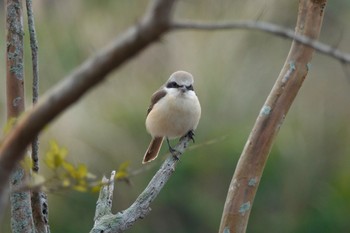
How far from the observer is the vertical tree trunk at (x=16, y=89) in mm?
1818

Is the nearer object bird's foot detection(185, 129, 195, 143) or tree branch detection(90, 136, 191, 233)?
tree branch detection(90, 136, 191, 233)

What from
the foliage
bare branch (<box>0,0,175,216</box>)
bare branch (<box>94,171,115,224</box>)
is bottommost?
bare branch (<box>0,0,175,216</box>)

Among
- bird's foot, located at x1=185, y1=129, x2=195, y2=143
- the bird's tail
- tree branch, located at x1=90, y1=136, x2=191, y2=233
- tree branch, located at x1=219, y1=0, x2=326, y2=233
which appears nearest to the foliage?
tree branch, located at x1=90, y1=136, x2=191, y2=233

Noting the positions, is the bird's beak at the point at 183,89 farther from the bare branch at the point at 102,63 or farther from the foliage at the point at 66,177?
the bare branch at the point at 102,63

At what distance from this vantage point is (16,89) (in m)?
1.89

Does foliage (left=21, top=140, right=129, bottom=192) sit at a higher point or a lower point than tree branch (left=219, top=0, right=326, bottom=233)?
lower

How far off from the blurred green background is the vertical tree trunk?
10.5ft

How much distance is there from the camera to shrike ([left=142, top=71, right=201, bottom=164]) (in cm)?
329

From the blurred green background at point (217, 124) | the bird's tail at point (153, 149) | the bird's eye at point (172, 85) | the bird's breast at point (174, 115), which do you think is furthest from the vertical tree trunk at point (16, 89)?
the blurred green background at point (217, 124)

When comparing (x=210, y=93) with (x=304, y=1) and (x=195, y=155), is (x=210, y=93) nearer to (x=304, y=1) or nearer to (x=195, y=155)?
(x=195, y=155)

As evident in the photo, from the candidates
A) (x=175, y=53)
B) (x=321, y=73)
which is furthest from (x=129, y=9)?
(x=321, y=73)

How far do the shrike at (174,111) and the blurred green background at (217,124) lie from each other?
5.48 feet

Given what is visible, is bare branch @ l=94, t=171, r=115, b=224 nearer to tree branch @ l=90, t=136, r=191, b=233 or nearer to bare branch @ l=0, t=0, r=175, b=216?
tree branch @ l=90, t=136, r=191, b=233

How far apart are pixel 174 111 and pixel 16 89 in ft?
4.94
